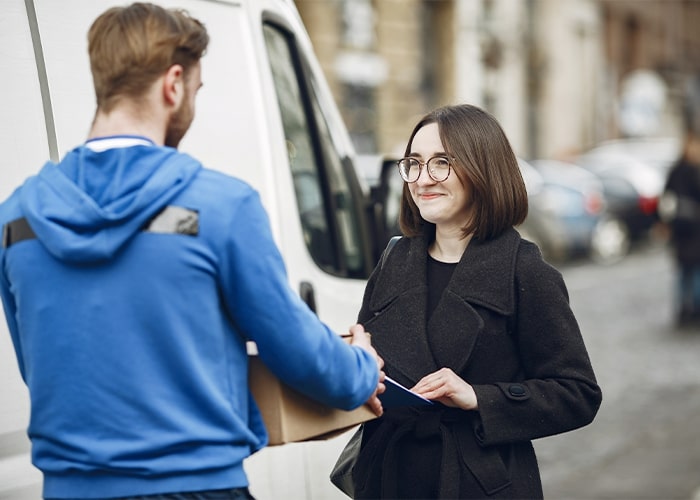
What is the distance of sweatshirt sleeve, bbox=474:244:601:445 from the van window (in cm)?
144

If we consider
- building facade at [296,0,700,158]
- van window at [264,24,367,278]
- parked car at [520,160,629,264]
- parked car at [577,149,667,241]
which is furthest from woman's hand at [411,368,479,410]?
parked car at [577,149,667,241]

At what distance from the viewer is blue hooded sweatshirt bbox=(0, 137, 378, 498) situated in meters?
2.12

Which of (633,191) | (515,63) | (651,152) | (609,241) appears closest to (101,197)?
(609,241)

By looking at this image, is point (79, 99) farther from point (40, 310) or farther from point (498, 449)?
point (498, 449)

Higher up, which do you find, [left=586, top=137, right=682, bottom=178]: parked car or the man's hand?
the man's hand

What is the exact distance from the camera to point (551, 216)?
19469 mm

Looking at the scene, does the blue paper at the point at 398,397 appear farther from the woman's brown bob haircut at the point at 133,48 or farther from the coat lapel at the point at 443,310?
the woman's brown bob haircut at the point at 133,48

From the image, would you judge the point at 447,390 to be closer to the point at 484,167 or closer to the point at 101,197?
the point at 484,167

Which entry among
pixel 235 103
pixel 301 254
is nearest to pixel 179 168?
pixel 235 103

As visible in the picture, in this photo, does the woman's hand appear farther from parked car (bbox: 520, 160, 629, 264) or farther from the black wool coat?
parked car (bbox: 520, 160, 629, 264)

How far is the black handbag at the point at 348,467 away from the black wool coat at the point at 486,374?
3 cm

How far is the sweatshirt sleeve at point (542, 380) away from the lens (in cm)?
271

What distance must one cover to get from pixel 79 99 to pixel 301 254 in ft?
3.69

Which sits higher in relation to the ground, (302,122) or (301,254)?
(302,122)
